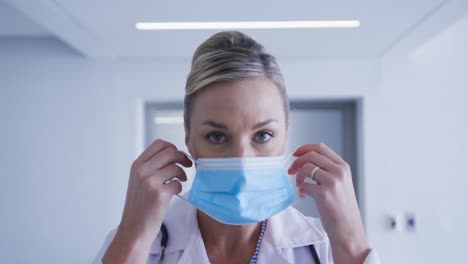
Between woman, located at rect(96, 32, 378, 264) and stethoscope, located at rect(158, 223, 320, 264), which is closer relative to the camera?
woman, located at rect(96, 32, 378, 264)

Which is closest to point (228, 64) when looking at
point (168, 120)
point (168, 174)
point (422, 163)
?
point (168, 174)

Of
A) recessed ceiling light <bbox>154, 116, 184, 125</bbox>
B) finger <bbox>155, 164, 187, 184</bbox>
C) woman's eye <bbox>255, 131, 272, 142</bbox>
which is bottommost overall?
finger <bbox>155, 164, 187, 184</bbox>


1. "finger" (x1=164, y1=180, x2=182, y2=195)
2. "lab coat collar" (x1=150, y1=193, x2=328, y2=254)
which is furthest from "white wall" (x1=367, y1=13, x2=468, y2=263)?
"finger" (x1=164, y1=180, x2=182, y2=195)

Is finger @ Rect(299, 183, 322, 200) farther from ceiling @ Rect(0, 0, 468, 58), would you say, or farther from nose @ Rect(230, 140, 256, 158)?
ceiling @ Rect(0, 0, 468, 58)

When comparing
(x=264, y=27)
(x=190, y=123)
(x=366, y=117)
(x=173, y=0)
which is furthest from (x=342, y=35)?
(x=190, y=123)

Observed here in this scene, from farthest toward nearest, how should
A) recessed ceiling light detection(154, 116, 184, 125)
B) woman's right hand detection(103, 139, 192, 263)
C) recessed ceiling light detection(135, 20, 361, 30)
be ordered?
recessed ceiling light detection(154, 116, 184, 125) < recessed ceiling light detection(135, 20, 361, 30) < woman's right hand detection(103, 139, 192, 263)

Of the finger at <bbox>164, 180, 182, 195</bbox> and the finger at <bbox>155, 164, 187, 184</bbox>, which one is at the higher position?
the finger at <bbox>155, 164, 187, 184</bbox>

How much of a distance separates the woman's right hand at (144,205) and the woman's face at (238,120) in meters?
0.11

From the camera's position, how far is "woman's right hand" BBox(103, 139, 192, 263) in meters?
1.08

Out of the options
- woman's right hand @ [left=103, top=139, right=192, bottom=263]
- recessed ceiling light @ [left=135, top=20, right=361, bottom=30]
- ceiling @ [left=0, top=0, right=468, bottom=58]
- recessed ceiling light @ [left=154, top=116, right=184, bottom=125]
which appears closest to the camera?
woman's right hand @ [left=103, top=139, right=192, bottom=263]

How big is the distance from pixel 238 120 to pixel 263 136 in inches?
4.2

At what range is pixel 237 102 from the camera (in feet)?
3.58

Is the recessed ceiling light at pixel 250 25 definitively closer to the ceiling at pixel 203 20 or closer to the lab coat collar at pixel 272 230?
the ceiling at pixel 203 20

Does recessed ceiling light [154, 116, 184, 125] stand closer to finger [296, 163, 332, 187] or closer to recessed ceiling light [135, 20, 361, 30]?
recessed ceiling light [135, 20, 361, 30]
